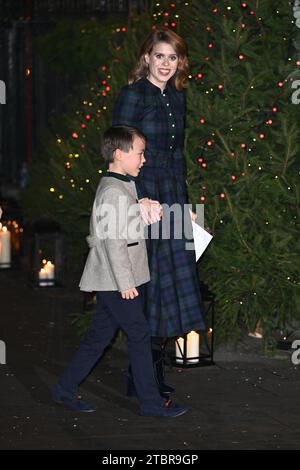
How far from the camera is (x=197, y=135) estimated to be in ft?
31.2

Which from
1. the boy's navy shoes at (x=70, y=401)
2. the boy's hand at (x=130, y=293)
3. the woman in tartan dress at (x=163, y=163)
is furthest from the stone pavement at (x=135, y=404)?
the boy's hand at (x=130, y=293)

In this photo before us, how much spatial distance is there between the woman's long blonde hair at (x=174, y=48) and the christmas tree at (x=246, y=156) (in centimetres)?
128

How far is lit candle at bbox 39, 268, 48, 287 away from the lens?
1366 cm

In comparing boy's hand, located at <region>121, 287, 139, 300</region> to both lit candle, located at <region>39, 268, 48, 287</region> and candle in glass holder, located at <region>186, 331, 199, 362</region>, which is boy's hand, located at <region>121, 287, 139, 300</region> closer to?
candle in glass holder, located at <region>186, 331, 199, 362</region>

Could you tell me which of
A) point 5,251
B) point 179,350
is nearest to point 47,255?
point 5,251

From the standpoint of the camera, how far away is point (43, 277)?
1370 centimetres

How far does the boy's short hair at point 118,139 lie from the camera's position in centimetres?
736

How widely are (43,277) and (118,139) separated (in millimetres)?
6469

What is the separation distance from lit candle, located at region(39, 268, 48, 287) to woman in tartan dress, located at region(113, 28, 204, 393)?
18.9ft

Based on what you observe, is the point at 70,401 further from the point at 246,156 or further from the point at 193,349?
the point at 246,156

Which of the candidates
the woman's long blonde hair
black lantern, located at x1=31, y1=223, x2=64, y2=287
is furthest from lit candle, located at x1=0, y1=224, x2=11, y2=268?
the woman's long blonde hair

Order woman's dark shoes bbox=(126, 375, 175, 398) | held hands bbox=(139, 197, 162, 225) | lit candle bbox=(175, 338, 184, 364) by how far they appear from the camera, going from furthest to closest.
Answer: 1. lit candle bbox=(175, 338, 184, 364)
2. woman's dark shoes bbox=(126, 375, 175, 398)
3. held hands bbox=(139, 197, 162, 225)

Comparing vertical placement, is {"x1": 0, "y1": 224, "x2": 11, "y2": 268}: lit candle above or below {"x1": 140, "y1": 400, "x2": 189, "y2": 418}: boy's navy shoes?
above
